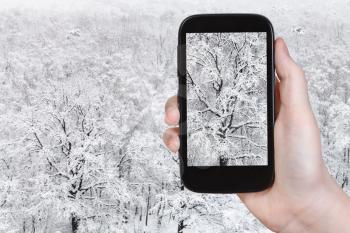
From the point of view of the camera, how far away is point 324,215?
646mm

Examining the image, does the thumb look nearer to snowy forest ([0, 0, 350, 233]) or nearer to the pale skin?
the pale skin

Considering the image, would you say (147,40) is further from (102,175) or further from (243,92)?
(243,92)

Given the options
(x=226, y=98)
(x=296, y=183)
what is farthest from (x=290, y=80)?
(x=226, y=98)

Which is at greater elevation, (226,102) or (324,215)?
(226,102)

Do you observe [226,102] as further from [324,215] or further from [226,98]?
[324,215]

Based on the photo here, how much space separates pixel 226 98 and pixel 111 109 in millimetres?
3005

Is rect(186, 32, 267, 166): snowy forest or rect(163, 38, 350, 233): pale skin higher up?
rect(186, 32, 267, 166): snowy forest

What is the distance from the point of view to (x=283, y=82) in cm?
63

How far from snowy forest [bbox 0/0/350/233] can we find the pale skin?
111 inches

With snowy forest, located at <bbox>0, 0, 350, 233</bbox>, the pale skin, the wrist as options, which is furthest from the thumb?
snowy forest, located at <bbox>0, 0, 350, 233</bbox>

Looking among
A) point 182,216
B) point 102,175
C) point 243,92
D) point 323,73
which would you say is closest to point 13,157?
point 102,175

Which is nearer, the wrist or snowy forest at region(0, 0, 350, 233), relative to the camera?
the wrist

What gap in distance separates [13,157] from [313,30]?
3007 millimetres

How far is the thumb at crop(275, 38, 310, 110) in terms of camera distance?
2.02 feet
